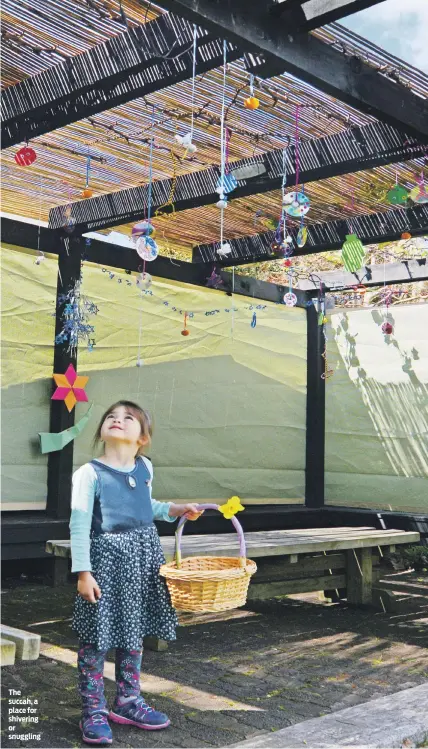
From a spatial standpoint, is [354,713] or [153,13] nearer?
[354,713]

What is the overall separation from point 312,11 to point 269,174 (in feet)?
5.84

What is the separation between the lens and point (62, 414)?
5809 mm

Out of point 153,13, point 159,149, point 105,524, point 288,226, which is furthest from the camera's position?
point 288,226

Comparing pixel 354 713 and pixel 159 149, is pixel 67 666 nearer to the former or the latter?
pixel 354 713

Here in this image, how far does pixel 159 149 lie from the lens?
4.77 metres

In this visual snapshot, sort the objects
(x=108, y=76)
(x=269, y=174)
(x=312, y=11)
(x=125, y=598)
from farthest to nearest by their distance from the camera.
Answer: (x=269, y=174)
(x=108, y=76)
(x=312, y=11)
(x=125, y=598)

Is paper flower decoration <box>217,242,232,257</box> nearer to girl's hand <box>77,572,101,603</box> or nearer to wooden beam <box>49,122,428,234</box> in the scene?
wooden beam <box>49,122,428,234</box>

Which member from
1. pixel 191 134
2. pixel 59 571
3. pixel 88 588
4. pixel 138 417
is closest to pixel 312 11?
pixel 191 134

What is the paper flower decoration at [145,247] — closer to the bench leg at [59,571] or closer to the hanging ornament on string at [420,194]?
the hanging ornament on string at [420,194]

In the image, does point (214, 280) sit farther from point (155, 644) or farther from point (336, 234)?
point (155, 644)

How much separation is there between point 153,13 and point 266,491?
16.2ft

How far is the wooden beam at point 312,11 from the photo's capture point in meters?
2.97

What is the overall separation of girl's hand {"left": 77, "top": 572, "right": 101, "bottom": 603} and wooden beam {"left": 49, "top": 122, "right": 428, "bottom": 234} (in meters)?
2.77

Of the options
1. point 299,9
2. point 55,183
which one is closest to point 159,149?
point 55,183
